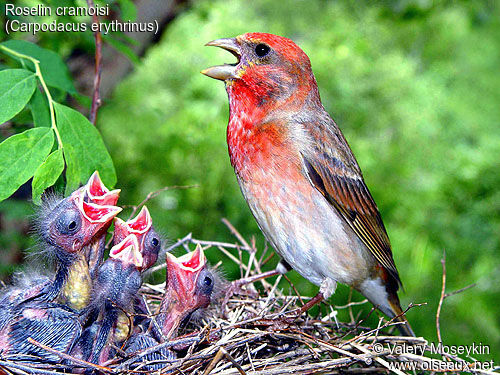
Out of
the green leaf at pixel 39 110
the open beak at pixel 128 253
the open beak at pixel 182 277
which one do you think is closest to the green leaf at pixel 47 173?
the green leaf at pixel 39 110

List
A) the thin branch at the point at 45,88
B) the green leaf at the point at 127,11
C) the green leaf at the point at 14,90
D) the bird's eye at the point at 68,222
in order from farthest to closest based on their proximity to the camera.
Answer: the green leaf at the point at 127,11
the bird's eye at the point at 68,222
the thin branch at the point at 45,88
the green leaf at the point at 14,90

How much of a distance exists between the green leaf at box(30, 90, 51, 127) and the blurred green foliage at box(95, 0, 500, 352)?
5.91ft

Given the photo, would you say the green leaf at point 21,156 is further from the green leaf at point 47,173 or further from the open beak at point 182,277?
the open beak at point 182,277

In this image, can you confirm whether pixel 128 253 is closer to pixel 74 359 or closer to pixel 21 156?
pixel 74 359

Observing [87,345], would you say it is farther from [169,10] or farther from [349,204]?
[169,10]

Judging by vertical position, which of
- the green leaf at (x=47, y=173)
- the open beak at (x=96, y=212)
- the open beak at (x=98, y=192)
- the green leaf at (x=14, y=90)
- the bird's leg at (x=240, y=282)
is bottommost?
the bird's leg at (x=240, y=282)

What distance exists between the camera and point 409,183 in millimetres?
10000

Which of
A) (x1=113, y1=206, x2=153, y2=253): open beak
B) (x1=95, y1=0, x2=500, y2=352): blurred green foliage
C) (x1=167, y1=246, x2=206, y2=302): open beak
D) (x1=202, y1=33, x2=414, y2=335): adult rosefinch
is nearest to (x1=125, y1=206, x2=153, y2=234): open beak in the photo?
(x1=113, y1=206, x2=153, y2=253): open beak

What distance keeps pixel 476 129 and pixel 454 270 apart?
24.1 feet

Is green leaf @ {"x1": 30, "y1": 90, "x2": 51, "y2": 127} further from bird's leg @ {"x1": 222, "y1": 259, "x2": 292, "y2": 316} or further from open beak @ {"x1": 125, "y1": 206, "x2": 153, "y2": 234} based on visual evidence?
bird's leg @ {"x1": 222, "y1": 259, "x2": 292, "y2": 316}

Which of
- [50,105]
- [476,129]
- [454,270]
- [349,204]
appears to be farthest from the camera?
[476,129]

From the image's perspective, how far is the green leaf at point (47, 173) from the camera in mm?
2434

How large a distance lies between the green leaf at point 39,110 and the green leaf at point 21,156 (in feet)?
0.83

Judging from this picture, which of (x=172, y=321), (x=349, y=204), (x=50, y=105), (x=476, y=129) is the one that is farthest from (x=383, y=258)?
(x=476, y=129)
